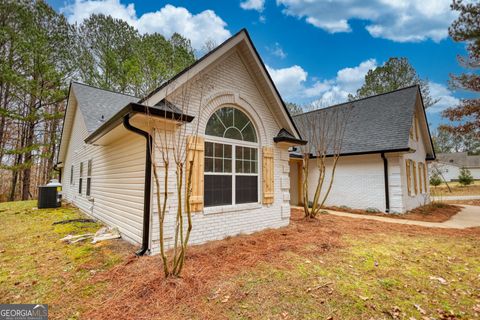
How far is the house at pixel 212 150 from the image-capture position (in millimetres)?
4777

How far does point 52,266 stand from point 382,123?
14.1 meters

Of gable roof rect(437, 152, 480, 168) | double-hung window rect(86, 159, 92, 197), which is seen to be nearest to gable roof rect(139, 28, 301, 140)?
double-hung window rect(86, 159, 92, 197)

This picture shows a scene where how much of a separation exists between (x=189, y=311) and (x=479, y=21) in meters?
16.2

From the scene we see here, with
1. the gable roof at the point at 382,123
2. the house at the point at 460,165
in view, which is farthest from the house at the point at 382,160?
the house at the point at 460,165

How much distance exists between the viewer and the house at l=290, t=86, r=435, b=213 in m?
10.3

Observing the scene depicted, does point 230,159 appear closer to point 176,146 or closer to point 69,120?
point 176,146

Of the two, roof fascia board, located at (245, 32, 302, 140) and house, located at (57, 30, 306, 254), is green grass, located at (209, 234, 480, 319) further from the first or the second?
roof fascia board, located at (245, 32, 302, 140)

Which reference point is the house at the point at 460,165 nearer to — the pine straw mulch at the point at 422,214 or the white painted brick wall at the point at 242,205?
the pine straw mulch at the point at 422,214

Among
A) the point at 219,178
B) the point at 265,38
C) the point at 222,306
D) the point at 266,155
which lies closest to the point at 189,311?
the point at 222,306

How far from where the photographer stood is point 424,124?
43.9 ft

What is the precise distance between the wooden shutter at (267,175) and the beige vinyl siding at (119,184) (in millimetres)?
3372

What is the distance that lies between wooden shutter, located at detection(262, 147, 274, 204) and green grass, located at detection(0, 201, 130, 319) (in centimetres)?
388

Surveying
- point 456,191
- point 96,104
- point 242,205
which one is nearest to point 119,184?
point 242,205

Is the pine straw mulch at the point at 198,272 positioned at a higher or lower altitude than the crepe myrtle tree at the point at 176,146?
lower
